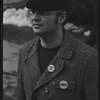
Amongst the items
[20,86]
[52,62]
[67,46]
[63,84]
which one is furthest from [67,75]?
[20,86]

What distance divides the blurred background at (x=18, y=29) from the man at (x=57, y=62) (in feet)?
1.13

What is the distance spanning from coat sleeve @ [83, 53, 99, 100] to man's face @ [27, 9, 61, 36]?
1.86 feet

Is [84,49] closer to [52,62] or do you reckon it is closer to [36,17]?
[52,62]

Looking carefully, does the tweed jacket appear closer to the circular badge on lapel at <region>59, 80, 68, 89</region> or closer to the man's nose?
the circular badge on lapel at <region>59, 80, 68, 89</region>

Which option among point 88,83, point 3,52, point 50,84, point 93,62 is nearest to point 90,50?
point 93,62

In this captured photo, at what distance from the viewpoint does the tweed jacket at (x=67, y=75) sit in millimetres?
Answer: 3236

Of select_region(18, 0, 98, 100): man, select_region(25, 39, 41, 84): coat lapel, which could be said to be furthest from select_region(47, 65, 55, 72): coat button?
select_region(25, 39, 41, 84): coat lapel

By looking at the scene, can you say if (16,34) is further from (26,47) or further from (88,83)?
(88,83)

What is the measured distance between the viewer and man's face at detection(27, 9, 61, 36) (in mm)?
3260

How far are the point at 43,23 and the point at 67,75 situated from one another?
63 cm

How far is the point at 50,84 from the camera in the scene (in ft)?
10.7

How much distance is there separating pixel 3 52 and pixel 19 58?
311 millimetres

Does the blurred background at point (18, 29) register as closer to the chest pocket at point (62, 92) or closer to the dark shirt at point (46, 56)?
the dark shirt at point (46, 56)

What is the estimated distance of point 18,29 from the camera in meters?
3.84
